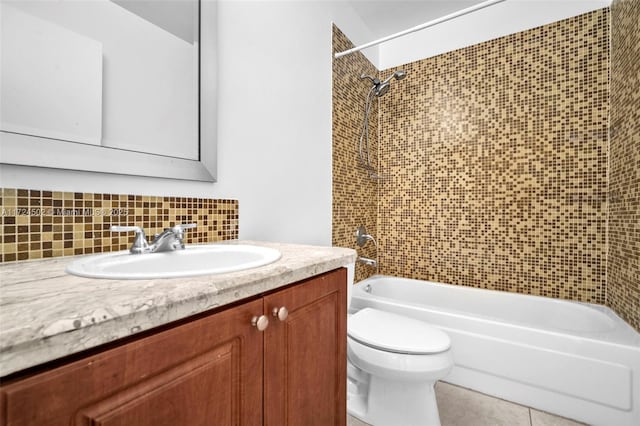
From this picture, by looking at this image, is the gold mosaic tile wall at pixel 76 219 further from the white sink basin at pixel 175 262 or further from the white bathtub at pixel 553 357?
the white bathtub at pixel 553 357

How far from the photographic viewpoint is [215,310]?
52 cm

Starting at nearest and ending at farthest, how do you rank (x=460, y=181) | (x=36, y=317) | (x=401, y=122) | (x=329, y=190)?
1. (x=36, y=317)
2. (x=329, y=190)
3. (x=460, y=181)
4. (x=401, y=122)

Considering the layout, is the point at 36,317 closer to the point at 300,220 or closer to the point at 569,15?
the point at 300,220

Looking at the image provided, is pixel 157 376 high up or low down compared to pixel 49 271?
down

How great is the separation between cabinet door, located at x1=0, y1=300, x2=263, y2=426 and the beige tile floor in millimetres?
1174

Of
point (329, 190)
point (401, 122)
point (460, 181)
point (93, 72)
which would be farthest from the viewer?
point (401, 122)

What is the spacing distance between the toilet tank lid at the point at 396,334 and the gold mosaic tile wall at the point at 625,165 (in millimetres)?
1057

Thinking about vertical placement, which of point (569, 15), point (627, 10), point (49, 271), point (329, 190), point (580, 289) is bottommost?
point (580, 289)

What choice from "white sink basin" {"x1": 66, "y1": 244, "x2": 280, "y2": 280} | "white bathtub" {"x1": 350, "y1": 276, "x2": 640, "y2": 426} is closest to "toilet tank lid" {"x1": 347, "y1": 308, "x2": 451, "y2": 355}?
"white bathtub" {"x1": 350, "y1": 276, "x2": 640, "y2": 426}

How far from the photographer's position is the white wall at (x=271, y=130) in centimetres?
114

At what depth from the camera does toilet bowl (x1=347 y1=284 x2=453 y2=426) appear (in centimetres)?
124

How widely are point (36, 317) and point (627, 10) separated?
8.81 feet

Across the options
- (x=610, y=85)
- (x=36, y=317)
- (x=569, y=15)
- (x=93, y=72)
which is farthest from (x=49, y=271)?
(x=569, y=15)

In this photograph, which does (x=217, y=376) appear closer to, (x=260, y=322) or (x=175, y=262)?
(x=260, y=322)
